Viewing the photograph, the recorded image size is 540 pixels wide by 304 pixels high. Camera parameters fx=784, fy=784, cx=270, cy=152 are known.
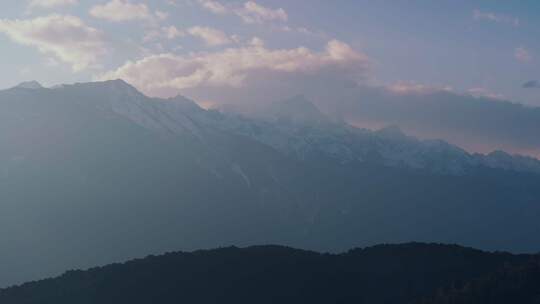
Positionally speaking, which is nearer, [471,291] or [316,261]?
[471,291]

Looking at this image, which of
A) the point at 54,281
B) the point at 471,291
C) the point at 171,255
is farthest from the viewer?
the point at 171,255

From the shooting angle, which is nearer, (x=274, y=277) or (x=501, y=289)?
(x=501, y=289)

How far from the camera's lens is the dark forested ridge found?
10012 cm

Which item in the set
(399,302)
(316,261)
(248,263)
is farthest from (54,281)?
(399,302)

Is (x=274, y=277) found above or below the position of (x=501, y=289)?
above

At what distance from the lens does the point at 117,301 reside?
4001 inches

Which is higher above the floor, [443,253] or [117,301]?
[443,253]

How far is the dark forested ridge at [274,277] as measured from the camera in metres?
100

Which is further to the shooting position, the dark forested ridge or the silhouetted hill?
the dark forested ridge

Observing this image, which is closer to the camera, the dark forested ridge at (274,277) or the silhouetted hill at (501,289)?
the silhouetted hill at (501,289)

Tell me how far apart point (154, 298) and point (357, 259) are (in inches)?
1172

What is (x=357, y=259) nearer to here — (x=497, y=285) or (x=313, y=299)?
(x=313, y=299)

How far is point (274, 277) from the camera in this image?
4218 inches

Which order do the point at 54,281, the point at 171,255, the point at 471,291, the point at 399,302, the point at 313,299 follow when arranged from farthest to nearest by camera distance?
Answer: the point at 171,255, the point at 54,281, the point at 313,299, the point at 399,302, the point at 471,291
